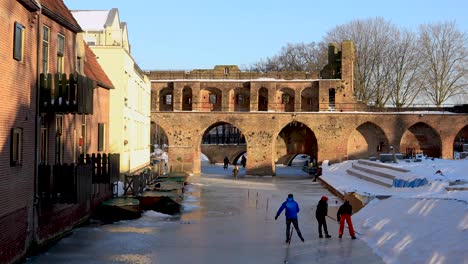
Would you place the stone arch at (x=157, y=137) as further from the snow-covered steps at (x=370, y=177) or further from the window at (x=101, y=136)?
the window at (x=101, y=136)

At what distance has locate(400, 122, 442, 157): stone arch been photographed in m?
48.5

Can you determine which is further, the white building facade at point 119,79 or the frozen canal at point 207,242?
the white building facade at point 119,79

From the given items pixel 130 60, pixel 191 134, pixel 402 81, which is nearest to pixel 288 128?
pixel 191 134

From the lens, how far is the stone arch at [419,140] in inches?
1909

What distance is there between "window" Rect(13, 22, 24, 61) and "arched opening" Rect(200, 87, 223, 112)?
129ft

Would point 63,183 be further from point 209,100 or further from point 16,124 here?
point 209,100

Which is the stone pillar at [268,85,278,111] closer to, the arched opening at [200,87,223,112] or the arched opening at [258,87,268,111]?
the arched opening at [258,87,268,111]

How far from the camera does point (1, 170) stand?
428 inches

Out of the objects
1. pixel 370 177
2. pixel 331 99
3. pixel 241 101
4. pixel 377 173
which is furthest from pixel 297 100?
pixel 370 177

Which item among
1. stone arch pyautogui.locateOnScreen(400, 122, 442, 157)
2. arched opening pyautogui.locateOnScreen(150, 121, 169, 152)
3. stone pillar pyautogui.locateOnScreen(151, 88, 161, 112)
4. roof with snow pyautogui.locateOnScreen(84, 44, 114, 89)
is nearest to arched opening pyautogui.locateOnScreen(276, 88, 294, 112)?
stone arch pyautogui.locateOnScreen(400, 122, 442, 157)

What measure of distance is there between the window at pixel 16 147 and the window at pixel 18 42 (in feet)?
4.86

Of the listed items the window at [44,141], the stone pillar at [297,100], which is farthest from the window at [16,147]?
the stone pillar at [297,100]

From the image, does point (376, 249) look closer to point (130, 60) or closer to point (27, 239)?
point (27, 239)

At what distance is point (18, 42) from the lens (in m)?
11.5
